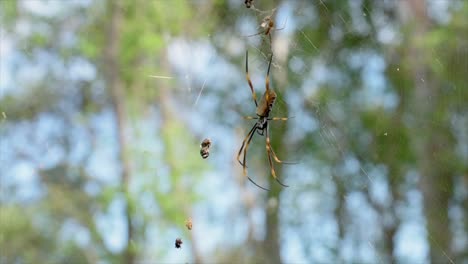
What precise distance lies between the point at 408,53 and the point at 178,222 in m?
2.28

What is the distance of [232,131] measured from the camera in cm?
452

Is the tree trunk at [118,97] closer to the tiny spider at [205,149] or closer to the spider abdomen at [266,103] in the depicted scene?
the spider abdomen at [266,103]

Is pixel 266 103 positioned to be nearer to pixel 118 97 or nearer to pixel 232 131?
pixel 232 131

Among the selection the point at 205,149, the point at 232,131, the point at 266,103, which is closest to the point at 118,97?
the point at 232,131

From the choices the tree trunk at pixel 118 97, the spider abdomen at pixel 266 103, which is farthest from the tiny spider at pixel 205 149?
the tree trunk at pixel 118 97

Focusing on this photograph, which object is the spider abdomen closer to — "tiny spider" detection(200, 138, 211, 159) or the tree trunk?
"tiny spider" detection(200, 138, 211, 159)

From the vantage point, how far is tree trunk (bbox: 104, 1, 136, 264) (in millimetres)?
5551

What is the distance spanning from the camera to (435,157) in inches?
165

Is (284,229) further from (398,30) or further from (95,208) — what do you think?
(95,208)

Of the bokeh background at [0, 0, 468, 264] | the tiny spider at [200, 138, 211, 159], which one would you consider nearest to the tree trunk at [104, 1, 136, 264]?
the bokeh background at [0, 0, 468, 264]

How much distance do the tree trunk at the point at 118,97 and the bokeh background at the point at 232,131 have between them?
2 centimetres

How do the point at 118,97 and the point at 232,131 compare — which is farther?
the point at 118,97

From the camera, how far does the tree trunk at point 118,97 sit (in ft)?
18.2

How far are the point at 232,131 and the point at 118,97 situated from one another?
2.35 meters
